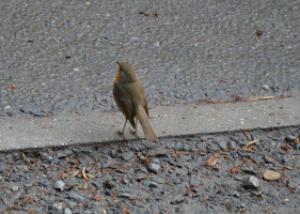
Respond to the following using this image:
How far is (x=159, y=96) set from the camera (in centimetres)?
463

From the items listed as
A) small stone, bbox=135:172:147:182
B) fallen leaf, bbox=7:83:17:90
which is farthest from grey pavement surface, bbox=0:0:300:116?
small stone, bbox=135:172:147:182

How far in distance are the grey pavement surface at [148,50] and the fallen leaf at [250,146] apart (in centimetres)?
54

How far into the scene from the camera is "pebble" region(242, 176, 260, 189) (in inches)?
152

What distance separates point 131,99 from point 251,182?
862 mm

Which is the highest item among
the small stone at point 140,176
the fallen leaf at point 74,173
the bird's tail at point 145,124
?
the bird's tail at point 145,124

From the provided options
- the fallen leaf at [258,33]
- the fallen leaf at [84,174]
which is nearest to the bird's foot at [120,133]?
the fallen leaf at [84,174]

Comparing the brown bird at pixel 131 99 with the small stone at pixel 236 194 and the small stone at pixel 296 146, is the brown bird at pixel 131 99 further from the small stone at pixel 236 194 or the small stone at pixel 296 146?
the small stone at pixel 296 146

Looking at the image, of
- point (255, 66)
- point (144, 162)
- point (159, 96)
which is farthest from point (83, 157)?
point (255, 66)

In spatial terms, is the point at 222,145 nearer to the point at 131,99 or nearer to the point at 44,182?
the point at 131,99

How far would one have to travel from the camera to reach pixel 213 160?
4.06 meters

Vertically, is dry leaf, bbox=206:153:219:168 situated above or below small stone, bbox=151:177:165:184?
above

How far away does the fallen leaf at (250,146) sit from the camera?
4148 millimetres

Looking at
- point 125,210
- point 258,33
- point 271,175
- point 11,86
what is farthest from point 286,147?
point 11,86

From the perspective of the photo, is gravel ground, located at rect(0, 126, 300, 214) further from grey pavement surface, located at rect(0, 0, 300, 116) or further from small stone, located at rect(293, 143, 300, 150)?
grey pavement surface, located at rect(0, 0, 300, 116)
